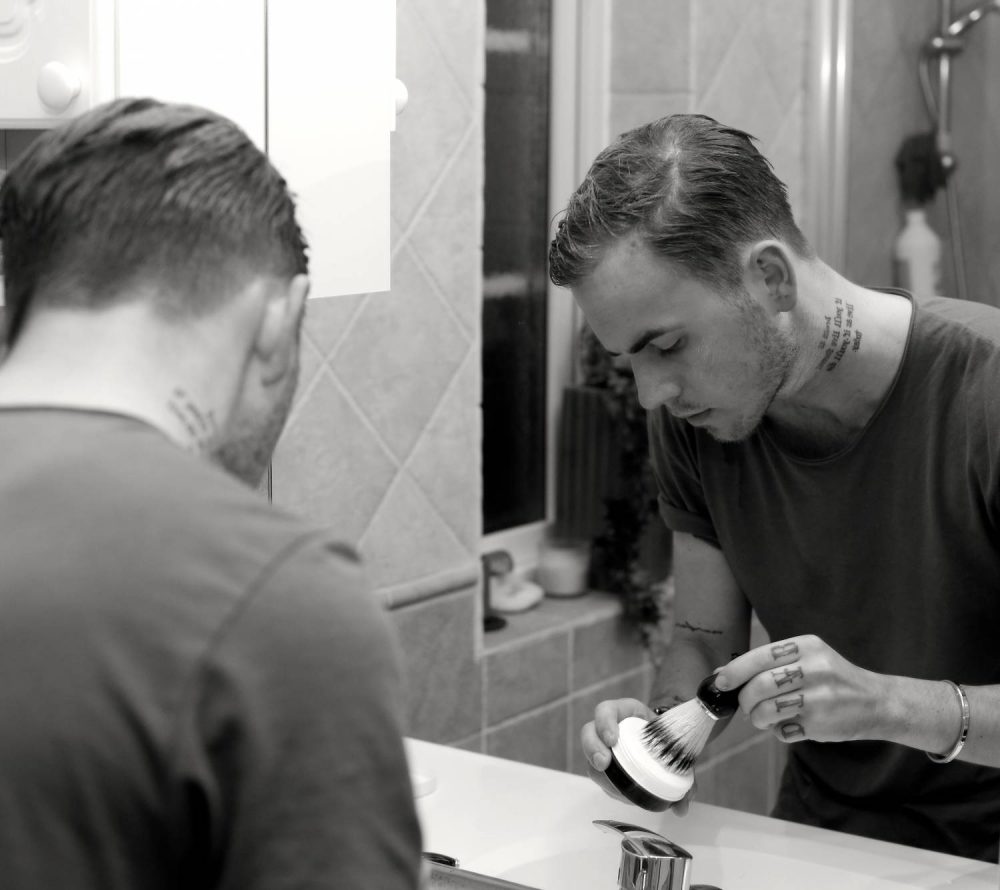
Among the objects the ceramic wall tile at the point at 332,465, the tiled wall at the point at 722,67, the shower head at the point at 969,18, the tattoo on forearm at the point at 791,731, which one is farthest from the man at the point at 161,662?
the shower head at the point at 969,18

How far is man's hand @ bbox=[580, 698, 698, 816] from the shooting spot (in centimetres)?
108

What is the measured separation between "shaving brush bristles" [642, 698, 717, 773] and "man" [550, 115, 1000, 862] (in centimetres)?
4

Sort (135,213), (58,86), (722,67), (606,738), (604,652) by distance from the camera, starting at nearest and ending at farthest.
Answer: (135,213)
(58,86)
(606,738)
(604,652)
(722,67)

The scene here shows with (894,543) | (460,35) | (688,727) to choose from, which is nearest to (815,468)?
(894,543)

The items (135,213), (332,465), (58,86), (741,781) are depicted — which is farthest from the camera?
(741,781)

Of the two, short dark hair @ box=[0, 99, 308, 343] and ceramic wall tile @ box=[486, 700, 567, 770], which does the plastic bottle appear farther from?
short dark hair @ box=[0, 99, 308, 343]

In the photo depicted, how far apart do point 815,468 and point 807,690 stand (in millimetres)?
269

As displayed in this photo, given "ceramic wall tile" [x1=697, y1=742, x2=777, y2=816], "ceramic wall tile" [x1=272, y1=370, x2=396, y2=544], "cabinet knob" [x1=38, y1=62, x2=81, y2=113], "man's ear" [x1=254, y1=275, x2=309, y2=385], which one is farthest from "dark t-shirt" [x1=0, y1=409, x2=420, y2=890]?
"ceramic wall tile" [x1=697, y1=742, x2=777, y2=816]

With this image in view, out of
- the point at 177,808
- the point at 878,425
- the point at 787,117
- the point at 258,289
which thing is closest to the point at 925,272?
the point at 787,117

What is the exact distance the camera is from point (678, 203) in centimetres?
113

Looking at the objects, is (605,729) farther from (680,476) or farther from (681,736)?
(680,476)

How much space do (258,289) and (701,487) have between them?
79 centimetres

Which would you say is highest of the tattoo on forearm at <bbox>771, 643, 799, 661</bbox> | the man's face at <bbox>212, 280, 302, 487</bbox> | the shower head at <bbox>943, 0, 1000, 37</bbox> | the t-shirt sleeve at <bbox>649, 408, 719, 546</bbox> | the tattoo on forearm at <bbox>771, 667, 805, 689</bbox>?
the shower head at <bbox>943, 0, 1000, 37</bbox>

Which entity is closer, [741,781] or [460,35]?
[460,35]
